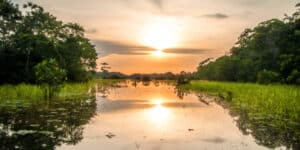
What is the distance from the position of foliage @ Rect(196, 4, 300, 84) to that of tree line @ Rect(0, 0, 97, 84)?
2319cm

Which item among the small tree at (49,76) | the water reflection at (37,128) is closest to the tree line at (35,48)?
the small tree at (49,76)

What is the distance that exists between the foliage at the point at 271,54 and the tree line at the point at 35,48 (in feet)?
76.1

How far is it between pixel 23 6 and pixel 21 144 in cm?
3572

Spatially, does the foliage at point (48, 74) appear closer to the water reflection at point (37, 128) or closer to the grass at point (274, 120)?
the water reflection at point (37, 128)

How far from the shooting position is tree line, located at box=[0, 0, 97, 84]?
3049 centimetres

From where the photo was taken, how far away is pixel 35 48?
42.0 meters

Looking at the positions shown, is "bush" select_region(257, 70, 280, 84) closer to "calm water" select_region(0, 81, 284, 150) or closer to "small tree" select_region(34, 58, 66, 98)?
"small tree" select_region(34, 58, 66, 98)

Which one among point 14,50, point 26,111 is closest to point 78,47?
point 14,50

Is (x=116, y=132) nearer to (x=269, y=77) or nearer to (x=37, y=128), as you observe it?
(x=37, y=128)

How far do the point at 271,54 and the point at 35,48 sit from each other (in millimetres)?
29818

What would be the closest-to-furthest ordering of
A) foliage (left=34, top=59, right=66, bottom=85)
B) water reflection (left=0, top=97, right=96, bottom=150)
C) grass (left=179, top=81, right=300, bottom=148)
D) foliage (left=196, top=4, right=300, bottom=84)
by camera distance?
water reflection (left=0, top=97, right=96, bottom=150) < grass (left=179, top=81, right=300, bottom=148) < foliage (left=34, top=59, right=66, bottom=85) < foliage (left=196, top=4, right=300, bottom=84)

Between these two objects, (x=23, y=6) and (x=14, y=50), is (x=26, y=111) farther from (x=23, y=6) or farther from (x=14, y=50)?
(x=23, y=6)

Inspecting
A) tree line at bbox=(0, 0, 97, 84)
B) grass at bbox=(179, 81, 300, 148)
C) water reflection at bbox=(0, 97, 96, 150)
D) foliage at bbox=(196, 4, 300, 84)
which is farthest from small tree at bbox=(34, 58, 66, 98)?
foliage at bbox=(196, 4, 300, 84)

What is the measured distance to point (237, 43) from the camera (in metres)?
68.8
